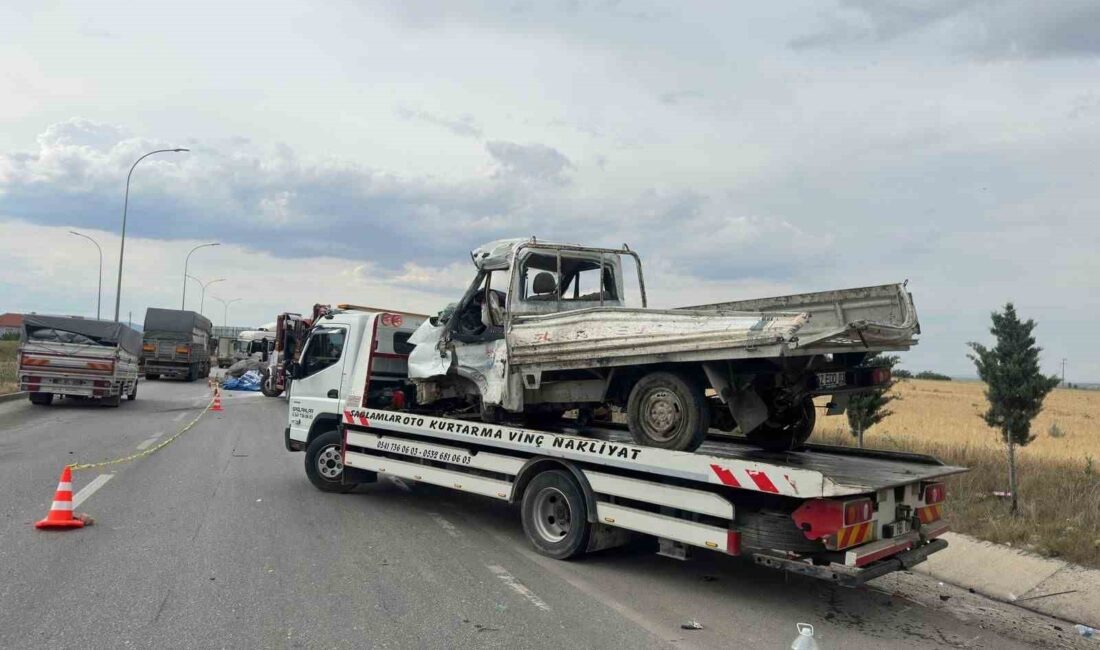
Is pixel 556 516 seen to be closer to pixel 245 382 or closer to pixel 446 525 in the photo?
pixel 446 525

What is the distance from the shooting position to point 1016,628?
5.85 meters

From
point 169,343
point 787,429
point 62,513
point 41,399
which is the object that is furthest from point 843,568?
point 169,343

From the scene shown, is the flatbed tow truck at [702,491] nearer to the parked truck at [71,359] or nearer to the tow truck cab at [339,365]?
the tow truck cab at [339,365]

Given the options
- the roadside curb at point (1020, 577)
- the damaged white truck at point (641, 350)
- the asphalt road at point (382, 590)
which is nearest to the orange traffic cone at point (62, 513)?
the asphalt road at point (382, 590)

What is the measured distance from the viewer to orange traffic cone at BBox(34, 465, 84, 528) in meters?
7.35

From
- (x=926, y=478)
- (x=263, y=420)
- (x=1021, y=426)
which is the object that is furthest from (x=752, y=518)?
(x=263, y=420)

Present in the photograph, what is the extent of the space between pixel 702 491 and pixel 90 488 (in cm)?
750

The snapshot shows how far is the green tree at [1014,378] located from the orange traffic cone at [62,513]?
10104 millimetres

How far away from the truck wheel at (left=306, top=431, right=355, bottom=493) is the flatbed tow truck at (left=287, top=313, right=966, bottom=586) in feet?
4.13

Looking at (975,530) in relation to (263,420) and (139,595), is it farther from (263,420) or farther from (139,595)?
(263,420)

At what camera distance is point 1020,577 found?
22.5ft

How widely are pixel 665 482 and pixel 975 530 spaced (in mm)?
3841

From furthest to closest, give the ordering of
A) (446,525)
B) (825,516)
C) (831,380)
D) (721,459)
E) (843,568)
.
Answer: (446,525)
(831,380)
(721,459)
(843,568)
(825,516)

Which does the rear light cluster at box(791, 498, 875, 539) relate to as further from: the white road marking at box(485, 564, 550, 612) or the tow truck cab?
the tow truck cab
